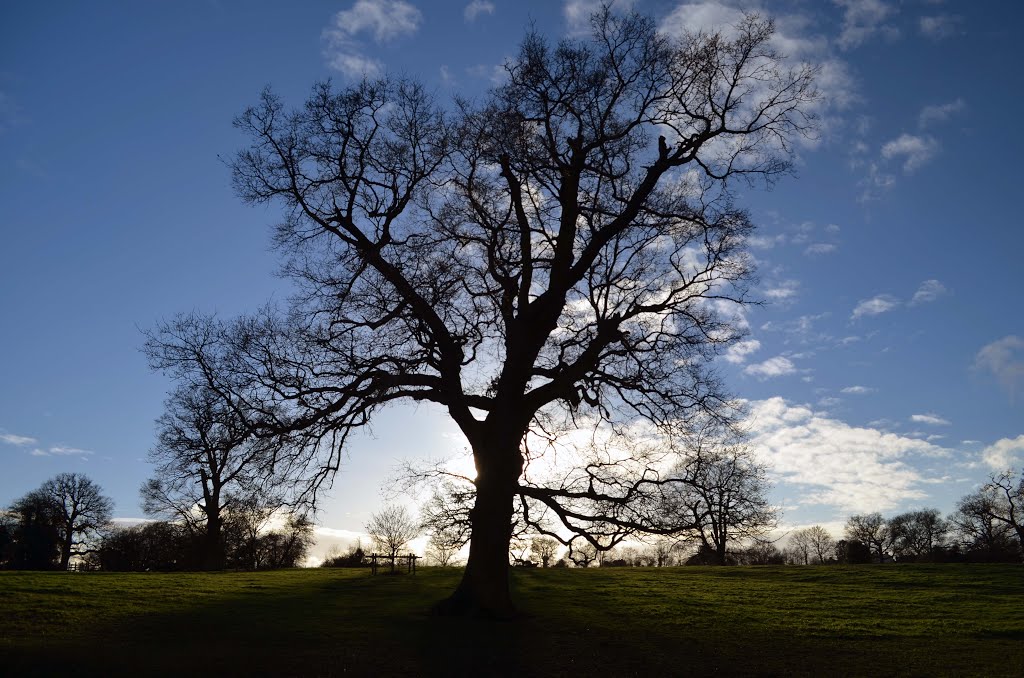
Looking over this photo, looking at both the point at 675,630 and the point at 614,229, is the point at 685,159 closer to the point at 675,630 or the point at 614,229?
the point at 614,229

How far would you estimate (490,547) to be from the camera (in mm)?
14953

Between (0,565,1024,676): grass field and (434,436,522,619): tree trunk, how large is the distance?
48 centimetres

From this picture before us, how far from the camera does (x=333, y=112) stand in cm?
1631

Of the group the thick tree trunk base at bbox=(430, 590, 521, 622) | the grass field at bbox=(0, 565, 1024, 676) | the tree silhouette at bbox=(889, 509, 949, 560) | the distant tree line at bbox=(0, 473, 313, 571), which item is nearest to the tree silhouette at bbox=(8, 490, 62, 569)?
the distant tree line at bbox=(0, 473, 313, 571)

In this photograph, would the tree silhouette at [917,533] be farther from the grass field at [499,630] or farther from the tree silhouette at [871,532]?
the grass field at [499,630]

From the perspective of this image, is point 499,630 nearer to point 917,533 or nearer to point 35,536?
point 35,536

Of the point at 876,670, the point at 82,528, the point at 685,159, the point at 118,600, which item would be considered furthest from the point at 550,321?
the point at 82,528

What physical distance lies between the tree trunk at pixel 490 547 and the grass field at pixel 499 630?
484 mm

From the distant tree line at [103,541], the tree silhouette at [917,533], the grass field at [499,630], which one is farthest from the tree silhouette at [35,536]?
the tree silhouette at [917,533]

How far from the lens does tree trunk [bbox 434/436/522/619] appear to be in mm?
14891

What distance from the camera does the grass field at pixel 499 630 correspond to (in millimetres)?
11617

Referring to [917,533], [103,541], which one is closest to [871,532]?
[917,533]

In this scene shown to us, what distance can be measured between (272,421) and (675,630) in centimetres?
1060

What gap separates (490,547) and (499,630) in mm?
1726
